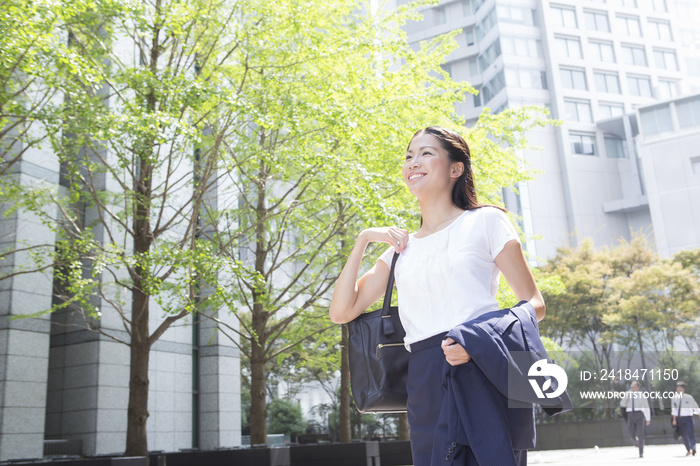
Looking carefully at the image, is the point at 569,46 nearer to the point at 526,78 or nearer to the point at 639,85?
the point at 526,78

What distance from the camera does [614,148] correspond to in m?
51.0

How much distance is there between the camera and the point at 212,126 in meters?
12.2

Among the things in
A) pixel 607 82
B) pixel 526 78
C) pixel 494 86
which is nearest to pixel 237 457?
pixel 526 78

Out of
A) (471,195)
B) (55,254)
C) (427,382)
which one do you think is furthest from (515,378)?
(55,254)

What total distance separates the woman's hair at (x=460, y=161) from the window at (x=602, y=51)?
53.6 m

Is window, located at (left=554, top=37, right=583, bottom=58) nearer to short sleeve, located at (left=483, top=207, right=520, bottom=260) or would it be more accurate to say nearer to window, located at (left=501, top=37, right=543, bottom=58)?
window, located at (left=501, top=37, right=543, bottom=58)

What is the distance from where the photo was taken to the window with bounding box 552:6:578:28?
166ft

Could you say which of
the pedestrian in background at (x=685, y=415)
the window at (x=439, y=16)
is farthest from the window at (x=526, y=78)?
the pedestrian in background at (x=685, y=415)

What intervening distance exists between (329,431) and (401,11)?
25.9 m

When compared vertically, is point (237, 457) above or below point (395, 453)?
above

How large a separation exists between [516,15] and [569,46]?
15.6 feet

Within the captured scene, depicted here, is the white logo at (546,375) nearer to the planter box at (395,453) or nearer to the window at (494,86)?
the planter box at (395,453)

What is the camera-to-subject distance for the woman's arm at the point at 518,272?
2.17m

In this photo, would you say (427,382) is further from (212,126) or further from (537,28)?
(537,28)
